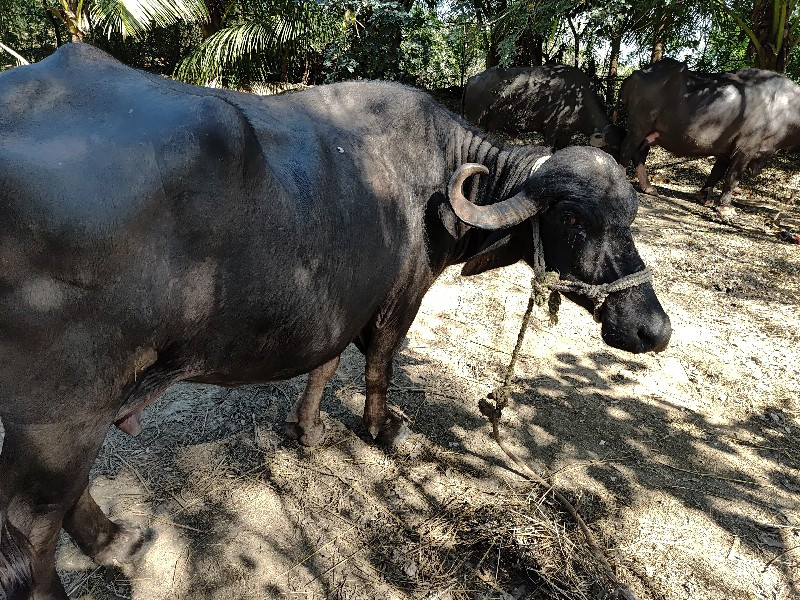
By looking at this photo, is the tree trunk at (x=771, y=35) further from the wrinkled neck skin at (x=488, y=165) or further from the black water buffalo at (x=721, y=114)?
the wrinkled neck skin at (x=488, y=165)

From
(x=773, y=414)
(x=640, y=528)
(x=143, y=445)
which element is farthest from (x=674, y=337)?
(x=143, y=445)

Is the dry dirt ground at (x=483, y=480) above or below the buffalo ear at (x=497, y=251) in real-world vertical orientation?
below

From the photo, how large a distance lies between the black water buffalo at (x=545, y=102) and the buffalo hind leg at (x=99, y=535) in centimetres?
937

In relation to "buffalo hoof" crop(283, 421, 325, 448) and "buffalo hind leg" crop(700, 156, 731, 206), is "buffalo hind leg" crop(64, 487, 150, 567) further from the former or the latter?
"buffalo hind leg" crop(700, 156, 731, 206)

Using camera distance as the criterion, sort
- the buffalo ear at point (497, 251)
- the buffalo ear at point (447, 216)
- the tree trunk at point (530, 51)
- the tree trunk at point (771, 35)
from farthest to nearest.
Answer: the tree trunk at point (530, 51) → the tree trunk at point (771, 35) → the buffalo ear at point (497, 251) → the buffalo ear at point (447, 216)

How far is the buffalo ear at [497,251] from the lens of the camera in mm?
3035

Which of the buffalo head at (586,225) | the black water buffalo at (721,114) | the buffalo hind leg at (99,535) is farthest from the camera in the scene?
the black water buffalo at (721,114)

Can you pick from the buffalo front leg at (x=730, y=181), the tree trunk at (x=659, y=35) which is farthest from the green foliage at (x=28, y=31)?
the buffalo front leg at (x=730, y=181)

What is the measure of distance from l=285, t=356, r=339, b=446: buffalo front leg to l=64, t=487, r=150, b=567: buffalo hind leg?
109 cm

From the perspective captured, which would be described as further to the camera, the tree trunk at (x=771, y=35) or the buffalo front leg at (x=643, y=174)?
the buffalo front leg at (x=643, y=174)

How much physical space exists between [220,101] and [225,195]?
353 millimetres

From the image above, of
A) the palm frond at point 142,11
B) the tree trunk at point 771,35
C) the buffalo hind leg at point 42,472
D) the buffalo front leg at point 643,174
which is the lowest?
the buffalo hind leg at point 42,472

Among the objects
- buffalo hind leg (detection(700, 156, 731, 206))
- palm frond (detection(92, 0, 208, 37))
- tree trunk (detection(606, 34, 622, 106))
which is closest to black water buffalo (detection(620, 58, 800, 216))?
buffalo hind leg (detection(700, 156, 731, 206))

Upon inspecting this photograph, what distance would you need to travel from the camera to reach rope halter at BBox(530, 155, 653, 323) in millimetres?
2838
